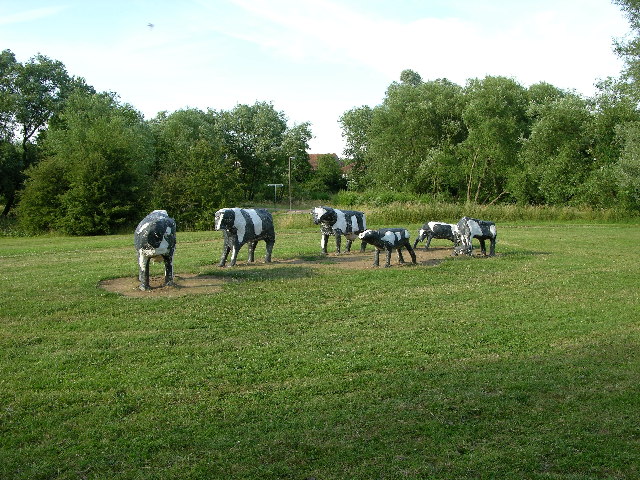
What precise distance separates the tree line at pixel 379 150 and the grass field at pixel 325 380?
21.3 m

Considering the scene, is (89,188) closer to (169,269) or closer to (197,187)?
(197,187)

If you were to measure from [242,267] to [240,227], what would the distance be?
1.09m

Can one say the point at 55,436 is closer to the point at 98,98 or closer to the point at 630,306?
the point at 630,306

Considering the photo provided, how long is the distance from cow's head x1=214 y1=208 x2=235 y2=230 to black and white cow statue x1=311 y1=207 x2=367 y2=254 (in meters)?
3.46

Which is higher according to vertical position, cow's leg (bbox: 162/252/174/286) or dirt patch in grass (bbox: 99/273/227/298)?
cow's leg (bbox: 162/252/174/286)

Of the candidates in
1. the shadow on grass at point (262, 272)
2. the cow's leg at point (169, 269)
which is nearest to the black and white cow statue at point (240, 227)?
the shadow on grass at point (262, 272)

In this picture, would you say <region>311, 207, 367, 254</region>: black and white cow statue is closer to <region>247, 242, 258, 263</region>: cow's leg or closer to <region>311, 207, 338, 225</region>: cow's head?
<region>311, 207, 338, 225</region>: cow's head

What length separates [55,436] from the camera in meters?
5.75

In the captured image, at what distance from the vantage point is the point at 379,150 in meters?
51.8

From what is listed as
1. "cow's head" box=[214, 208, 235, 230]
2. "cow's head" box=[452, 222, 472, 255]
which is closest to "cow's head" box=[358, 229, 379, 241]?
"cow's head" box=[214, 208, 235, 230]

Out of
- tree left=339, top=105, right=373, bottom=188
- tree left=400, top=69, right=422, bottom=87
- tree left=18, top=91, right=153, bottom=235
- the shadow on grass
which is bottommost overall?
the shadow on grass

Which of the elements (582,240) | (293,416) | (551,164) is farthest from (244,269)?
(551,164)

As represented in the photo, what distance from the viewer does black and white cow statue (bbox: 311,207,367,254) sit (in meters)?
18.2

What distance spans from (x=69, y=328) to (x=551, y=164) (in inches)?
1515
